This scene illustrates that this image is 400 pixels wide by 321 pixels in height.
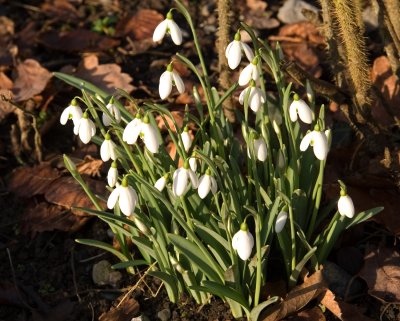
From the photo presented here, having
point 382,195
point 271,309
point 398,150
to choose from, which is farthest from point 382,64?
point 271,309

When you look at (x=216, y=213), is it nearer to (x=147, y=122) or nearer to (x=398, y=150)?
(x=147, y=122)

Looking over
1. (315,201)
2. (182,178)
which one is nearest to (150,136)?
(182,178)

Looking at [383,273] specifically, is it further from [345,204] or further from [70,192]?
[70,192]

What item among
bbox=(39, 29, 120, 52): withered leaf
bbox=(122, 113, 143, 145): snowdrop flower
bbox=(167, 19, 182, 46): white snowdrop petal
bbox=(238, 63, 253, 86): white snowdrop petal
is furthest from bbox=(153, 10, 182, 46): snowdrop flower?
bbox=(39, 29, 120, 52): withered leaf

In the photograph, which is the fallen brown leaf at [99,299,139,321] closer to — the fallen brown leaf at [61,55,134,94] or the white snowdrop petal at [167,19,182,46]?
the white snowdrop petal at [167,19,182,46]

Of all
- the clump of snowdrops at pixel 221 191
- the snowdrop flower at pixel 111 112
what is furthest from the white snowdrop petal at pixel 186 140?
the snowdrop flower at pixel 111 112

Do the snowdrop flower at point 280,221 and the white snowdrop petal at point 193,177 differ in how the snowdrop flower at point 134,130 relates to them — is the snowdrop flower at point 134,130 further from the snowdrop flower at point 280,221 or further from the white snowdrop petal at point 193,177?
the snowdrop flower at point 280,221
